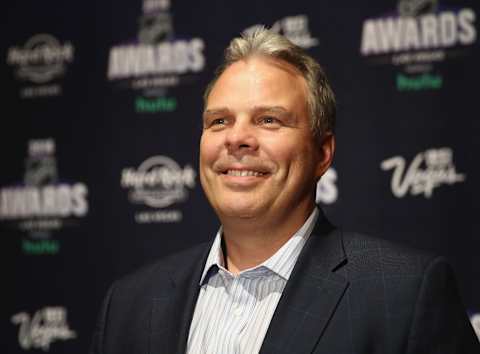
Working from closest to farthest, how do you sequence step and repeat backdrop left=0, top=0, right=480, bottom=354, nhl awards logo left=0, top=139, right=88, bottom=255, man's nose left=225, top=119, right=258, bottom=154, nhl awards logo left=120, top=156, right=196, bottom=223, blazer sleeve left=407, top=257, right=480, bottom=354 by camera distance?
1. blazer sleeve left=407, top=257, right=480, bottom=354
2. man's nose left=225, top=119, right=258, bottom=154
3. step and repeat backdrop left=0, top=0, right=480, bottom=354
4. nhl awards logo left=120, top=156, right=196, bottom=223
5. nhl awards logo left=0, top=139, right=88, bottom=255

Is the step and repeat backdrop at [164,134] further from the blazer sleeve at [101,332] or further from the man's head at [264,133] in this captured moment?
the blazer sleeve at [101,332]

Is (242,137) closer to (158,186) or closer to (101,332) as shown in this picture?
(101,332)

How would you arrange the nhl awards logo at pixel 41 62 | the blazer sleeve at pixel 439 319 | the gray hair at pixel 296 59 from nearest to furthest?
the blazer sleeve at pixel 439 319 < the gray hair at pixel 296 59 < the nhl awards logo at pixel 41 62

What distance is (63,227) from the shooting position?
3.99 m

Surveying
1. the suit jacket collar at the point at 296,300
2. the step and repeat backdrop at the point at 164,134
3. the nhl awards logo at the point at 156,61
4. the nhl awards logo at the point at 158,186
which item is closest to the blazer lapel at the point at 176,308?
the suit jacket collar at the point at 296,300

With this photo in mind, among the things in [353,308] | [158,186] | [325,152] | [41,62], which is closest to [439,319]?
[353,308]

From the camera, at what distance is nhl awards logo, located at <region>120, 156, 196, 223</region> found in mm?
3770

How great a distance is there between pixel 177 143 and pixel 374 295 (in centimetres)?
222

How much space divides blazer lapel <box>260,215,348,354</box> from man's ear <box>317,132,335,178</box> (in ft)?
0.81

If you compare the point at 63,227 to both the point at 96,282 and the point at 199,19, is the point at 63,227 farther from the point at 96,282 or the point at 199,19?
the point at 199,19

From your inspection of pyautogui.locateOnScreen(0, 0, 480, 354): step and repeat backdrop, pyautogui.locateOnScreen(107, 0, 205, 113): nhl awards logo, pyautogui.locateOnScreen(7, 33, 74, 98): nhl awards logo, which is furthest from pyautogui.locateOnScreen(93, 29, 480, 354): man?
pyautogui.locateOnScreen(7, 33, 74, 98): nhl awards logo

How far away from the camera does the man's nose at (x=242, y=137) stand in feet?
6.17

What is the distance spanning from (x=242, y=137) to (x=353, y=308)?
21.6 inches

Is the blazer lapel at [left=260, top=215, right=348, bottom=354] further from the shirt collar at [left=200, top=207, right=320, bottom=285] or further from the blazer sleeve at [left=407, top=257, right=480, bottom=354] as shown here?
the blazer sleeve at [left=407, top=257, right=480, bottom=354]
